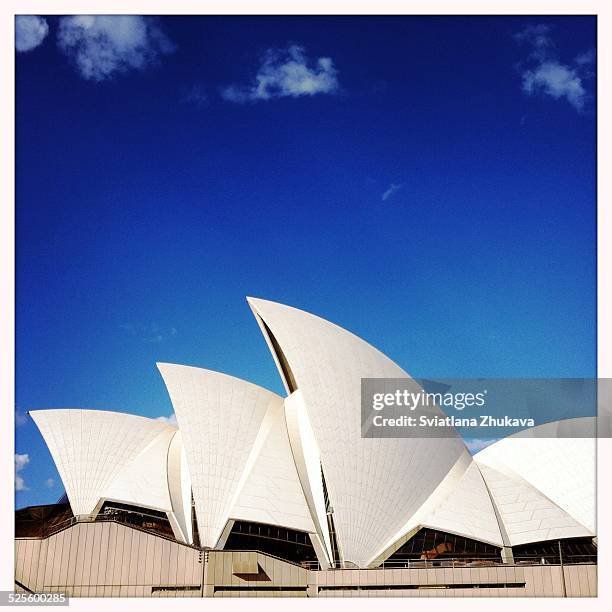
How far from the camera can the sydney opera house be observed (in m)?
19.6

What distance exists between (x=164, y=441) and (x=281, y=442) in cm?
530

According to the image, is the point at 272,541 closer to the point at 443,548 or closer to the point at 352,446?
the point at 352,446

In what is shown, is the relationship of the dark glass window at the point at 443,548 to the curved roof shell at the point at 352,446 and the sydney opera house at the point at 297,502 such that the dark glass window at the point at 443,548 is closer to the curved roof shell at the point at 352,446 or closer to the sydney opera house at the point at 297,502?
the sydney opera house at the point at 297,502

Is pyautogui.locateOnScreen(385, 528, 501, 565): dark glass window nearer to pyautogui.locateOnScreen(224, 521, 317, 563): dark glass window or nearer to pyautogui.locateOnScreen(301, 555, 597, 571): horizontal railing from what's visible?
pyautogui.locateOnScreen(301, 555, 597, 571): horizontal railing

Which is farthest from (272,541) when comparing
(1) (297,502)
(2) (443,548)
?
(2) (443,548)

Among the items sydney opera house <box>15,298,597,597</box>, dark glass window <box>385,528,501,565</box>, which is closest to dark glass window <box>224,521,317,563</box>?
sydney opera house <box>15,298,597,597</box>

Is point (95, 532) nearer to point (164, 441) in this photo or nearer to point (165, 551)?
point (165, 551)

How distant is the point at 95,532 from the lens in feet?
64.2

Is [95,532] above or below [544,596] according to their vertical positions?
above

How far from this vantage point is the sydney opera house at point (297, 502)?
19.6m

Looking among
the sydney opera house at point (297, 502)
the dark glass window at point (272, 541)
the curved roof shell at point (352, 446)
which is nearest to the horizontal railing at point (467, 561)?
the sydney opera house at point (297, 502)
